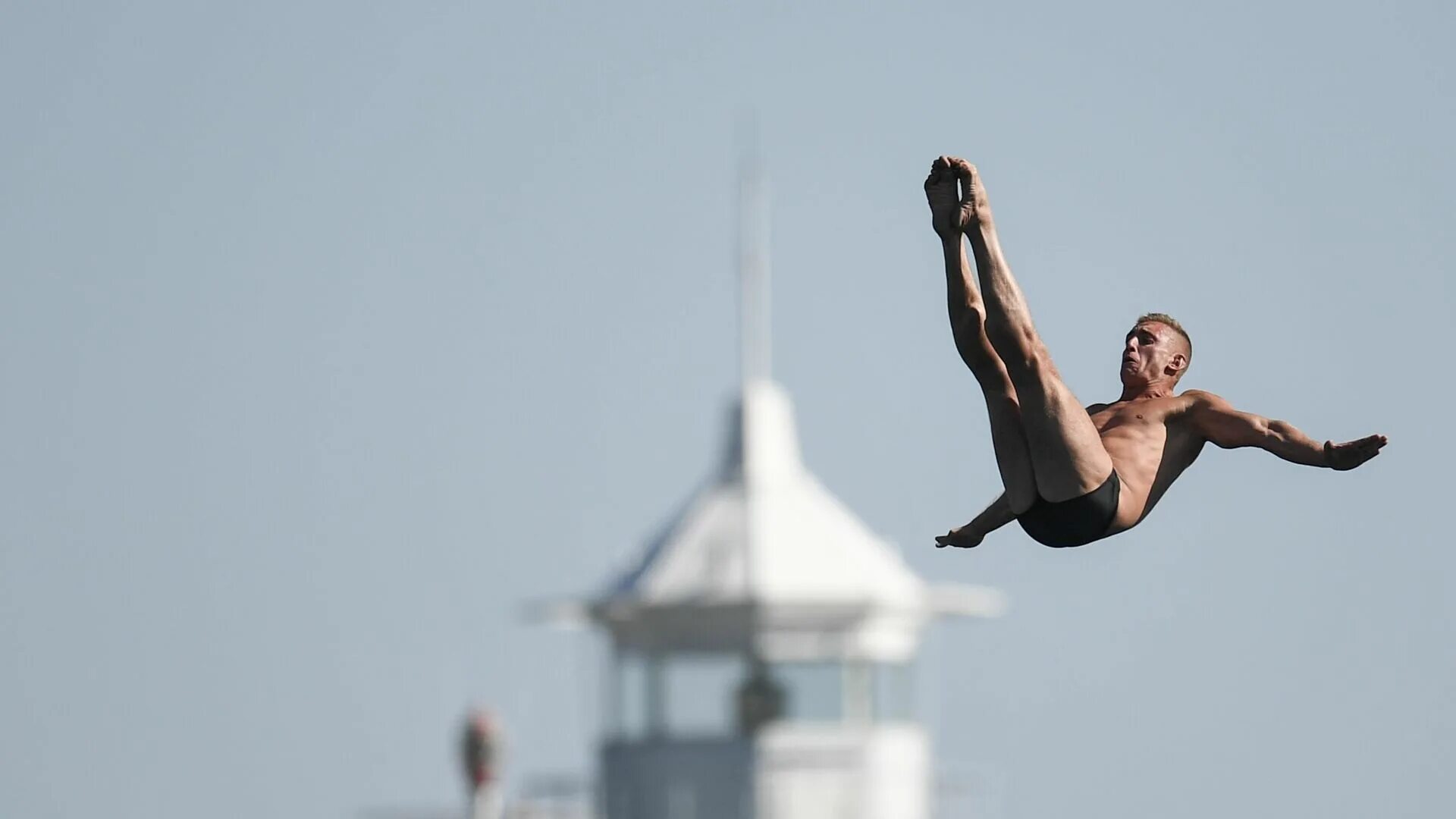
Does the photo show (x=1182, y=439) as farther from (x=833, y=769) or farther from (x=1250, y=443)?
(x=833, y=769)

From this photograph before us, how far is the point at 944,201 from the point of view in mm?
20906

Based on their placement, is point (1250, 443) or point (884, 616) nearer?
point (1250, 443)

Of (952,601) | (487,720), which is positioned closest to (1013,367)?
(487,720)

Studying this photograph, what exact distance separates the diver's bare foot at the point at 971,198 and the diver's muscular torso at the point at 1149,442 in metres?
1.55

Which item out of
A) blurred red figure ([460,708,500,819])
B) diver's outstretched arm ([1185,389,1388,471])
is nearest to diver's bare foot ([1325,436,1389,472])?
diver's outstretched arm ([1185,389,1388,471])

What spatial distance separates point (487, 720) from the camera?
66.6 m

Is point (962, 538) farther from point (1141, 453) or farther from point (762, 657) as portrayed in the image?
point (762, 657)

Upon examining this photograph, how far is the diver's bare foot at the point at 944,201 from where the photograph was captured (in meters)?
20.9

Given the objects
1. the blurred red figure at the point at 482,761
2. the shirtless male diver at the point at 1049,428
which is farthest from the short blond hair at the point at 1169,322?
the blurred red figure at the point at 482,761

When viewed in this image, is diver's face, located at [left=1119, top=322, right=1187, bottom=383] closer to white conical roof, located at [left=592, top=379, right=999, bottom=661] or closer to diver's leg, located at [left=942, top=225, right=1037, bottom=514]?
diver's leg, located at [left=942, top=225, right=1037, bottom=514]

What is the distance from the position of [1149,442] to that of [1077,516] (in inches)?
34.8

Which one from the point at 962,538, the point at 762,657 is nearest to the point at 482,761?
the point at 762,657

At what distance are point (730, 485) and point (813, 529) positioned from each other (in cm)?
327

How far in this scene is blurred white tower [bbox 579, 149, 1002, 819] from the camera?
6700cm
